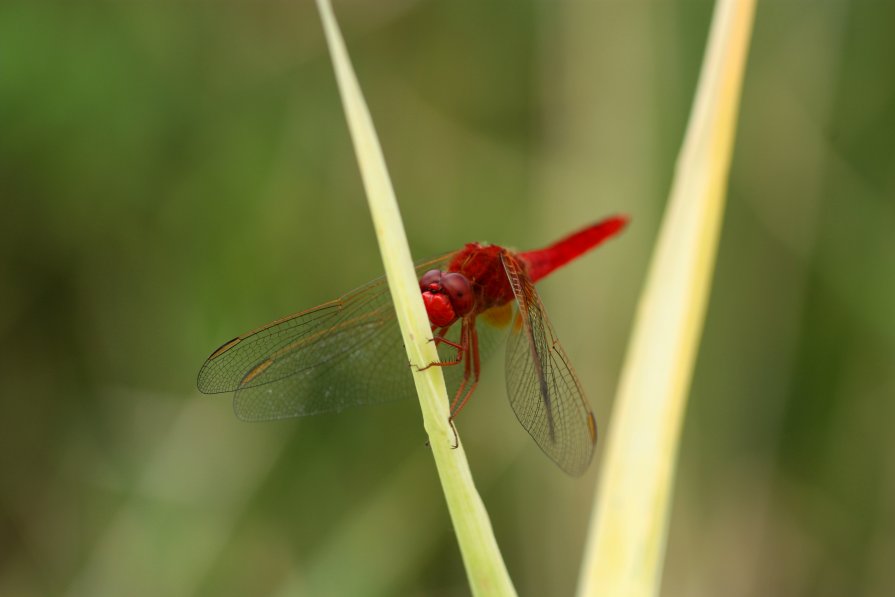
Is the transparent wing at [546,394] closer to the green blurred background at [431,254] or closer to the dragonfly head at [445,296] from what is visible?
the dragonfly head at [445,296]

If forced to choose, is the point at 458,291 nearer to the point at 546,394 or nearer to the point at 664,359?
the point at 546,394

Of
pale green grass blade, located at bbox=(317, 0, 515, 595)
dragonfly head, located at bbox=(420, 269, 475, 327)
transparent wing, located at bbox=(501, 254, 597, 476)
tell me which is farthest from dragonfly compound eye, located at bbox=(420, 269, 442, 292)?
pale green grass blade, located at bbox=(317, 0, 515, 595)

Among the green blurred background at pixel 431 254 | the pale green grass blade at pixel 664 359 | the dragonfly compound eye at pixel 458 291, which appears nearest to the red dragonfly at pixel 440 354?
the dragonfly compound eye at pixel 458 291

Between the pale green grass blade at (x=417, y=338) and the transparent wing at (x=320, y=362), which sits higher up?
the pale green grass blade at (x=417, y=338)

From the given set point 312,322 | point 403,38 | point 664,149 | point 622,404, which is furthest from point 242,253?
point 622,404

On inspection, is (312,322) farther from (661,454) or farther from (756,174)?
(756,174)

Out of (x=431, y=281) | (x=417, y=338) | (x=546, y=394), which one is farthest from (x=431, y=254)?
(x=417, y=338)

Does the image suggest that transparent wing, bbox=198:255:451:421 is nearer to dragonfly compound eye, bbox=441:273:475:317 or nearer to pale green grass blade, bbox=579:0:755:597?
dragonfly compound eye, bbox=441:273:475:317
